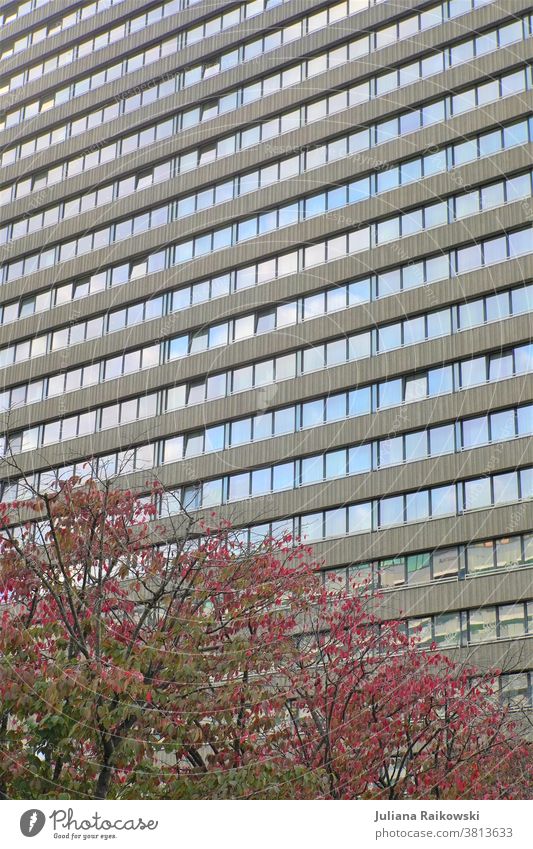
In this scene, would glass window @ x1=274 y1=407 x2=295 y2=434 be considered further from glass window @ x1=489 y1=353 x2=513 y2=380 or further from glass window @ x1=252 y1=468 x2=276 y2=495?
glass window @ x1=489 y1=353 x2=513 y2=380

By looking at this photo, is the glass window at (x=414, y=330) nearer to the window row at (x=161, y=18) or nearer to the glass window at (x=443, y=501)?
the glass window at (x=443, y=501)

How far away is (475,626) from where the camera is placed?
2111 inches

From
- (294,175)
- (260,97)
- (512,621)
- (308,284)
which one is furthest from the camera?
(260,97)

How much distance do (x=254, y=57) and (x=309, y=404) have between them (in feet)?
73.7

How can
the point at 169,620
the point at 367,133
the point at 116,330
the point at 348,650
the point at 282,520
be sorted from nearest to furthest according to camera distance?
the point at 169,620
the point at 348,650
the point at 282,520
the point at 367,133
the point at 116,330

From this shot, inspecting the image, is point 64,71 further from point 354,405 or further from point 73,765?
point 73,765

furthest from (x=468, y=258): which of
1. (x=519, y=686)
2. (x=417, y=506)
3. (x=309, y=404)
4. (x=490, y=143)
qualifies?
(x=519, y=686)

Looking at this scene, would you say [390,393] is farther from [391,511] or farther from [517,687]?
[517,687]

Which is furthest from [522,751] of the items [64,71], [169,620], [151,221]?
[64,71]

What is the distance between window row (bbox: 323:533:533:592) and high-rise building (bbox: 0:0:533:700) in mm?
105

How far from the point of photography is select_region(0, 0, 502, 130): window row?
6294 centimetres

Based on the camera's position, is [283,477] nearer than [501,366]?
No
